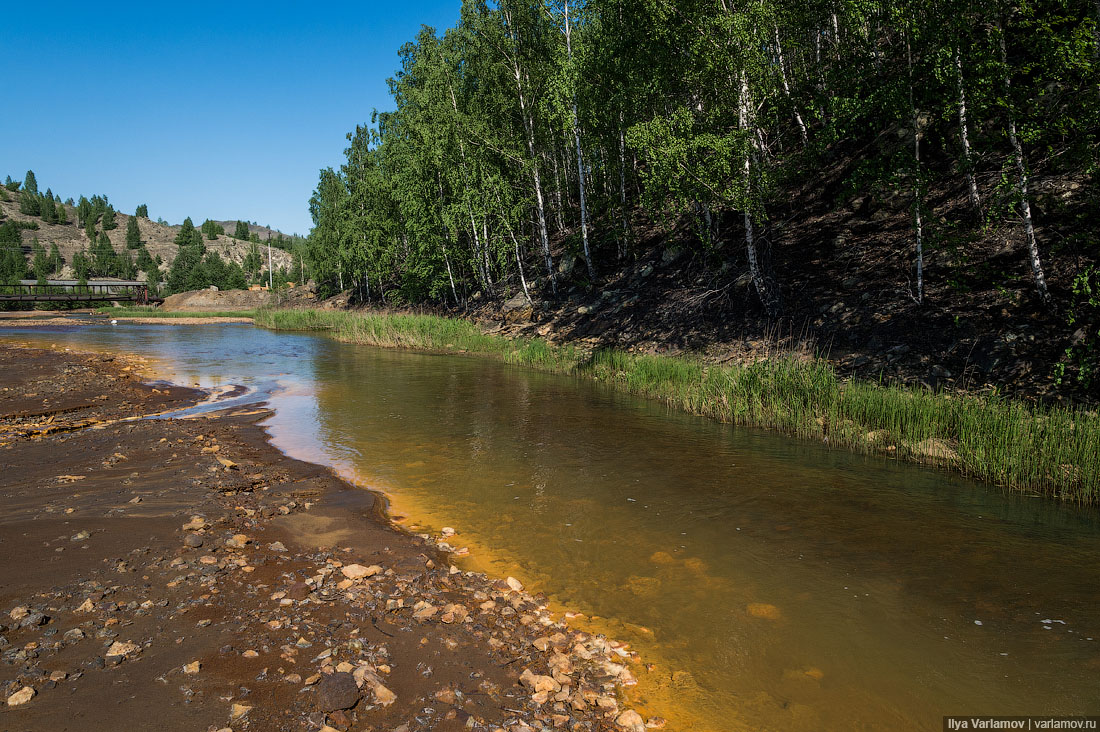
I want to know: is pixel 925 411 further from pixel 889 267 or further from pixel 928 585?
pixel 889 267

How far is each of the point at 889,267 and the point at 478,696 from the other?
16058mm

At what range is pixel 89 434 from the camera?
1015 cm

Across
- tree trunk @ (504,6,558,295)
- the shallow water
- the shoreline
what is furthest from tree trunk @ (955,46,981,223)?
tree trunk @ (504,6,558,295)

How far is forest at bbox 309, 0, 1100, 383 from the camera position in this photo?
38.2ft

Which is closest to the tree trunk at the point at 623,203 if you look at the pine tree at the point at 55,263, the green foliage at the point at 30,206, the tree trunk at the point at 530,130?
the tree trunk at the point at 530,130

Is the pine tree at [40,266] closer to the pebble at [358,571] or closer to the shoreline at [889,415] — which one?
the shoreline at [889,415]

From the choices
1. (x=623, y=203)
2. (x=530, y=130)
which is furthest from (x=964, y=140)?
(x=530, y=130)

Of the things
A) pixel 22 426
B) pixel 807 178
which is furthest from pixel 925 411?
pixel 22 426

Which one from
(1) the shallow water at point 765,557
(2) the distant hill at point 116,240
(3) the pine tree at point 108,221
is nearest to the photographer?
(1) the shallow water at point 765,557

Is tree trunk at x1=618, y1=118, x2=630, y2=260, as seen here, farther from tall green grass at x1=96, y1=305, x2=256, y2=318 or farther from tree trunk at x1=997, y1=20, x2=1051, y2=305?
tall green grass at x1=96, y1=305, x2=256, y2=318

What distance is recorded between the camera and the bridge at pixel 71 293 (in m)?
72.6

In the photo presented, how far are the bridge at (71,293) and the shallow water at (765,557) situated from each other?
8603 centimetres

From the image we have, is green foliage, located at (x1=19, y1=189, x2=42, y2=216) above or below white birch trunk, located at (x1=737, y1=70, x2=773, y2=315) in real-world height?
above

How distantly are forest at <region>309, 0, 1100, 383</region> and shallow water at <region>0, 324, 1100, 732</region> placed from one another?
5.45 meters
